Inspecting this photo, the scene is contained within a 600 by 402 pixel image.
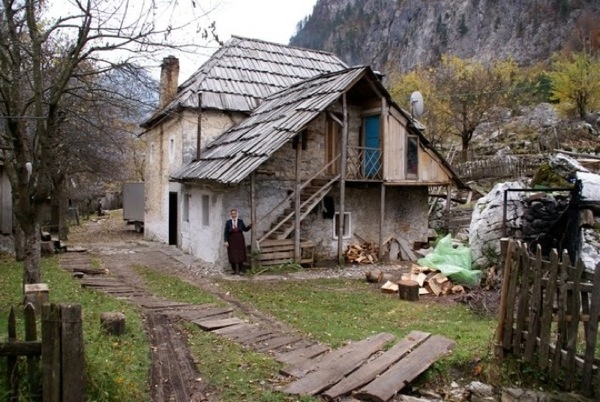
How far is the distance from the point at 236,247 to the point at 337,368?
7.90m

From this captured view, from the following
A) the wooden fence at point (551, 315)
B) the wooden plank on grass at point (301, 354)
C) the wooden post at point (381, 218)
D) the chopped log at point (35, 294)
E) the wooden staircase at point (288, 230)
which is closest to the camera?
the wooden fence at point (551, 315)

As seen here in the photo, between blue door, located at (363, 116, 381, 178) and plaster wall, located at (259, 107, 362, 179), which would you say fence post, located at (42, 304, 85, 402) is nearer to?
plaster wall, located at (259, 107, 362, 179)

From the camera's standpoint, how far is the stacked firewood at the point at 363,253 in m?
15.7

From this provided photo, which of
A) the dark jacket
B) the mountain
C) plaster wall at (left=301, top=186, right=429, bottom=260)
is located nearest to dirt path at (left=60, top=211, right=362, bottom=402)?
the dark jacket

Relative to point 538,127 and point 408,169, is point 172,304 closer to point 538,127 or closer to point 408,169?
point 408,169

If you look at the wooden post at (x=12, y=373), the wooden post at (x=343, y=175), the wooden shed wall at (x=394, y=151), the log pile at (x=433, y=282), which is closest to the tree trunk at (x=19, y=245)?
the wooden post at (x=343, y=175)

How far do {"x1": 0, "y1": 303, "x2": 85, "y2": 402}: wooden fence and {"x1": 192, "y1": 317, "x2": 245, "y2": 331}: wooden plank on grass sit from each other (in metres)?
3.93

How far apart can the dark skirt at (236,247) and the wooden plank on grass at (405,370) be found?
731 cm

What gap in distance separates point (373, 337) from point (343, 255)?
881 centimetres

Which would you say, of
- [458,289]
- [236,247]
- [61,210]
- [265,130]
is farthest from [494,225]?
[61,210]

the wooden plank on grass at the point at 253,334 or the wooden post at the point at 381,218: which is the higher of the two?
the wooden post at the point at 381,218

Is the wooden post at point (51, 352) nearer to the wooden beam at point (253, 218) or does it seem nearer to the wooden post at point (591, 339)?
the wooden post at point (591, 339)

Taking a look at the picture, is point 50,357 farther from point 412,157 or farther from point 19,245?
point 412,157

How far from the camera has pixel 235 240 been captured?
13.2 m
